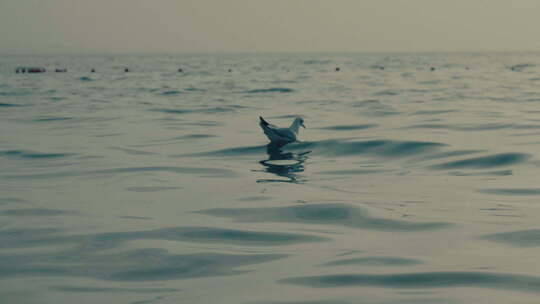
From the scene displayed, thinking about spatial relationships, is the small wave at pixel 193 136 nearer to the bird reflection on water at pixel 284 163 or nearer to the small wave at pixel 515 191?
the bird reflection on water at pixel 284 163

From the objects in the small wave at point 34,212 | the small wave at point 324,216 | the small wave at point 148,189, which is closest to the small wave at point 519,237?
the small wave at point 324,216

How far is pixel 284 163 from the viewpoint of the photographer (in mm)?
12922

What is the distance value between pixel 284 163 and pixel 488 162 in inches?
153

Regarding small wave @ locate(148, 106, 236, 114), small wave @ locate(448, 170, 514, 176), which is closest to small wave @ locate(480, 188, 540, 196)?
small wave @ locate(448, 170, 514, 176)

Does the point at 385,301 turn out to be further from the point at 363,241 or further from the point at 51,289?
the point at 51,289

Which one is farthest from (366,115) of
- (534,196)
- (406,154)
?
(534,196)

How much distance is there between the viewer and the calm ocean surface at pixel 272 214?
5527mm

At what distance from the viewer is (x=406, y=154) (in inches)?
532

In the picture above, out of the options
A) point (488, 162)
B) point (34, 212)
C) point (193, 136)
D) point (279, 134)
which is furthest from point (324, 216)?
point (193, 136)

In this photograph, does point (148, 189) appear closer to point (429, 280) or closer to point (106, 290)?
point (106, 290)

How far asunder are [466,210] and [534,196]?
133cm

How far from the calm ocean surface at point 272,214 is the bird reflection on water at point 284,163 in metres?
0.06

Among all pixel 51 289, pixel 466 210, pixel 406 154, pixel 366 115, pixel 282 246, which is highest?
pixel 366 115

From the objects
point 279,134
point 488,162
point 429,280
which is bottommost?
point 429,280
